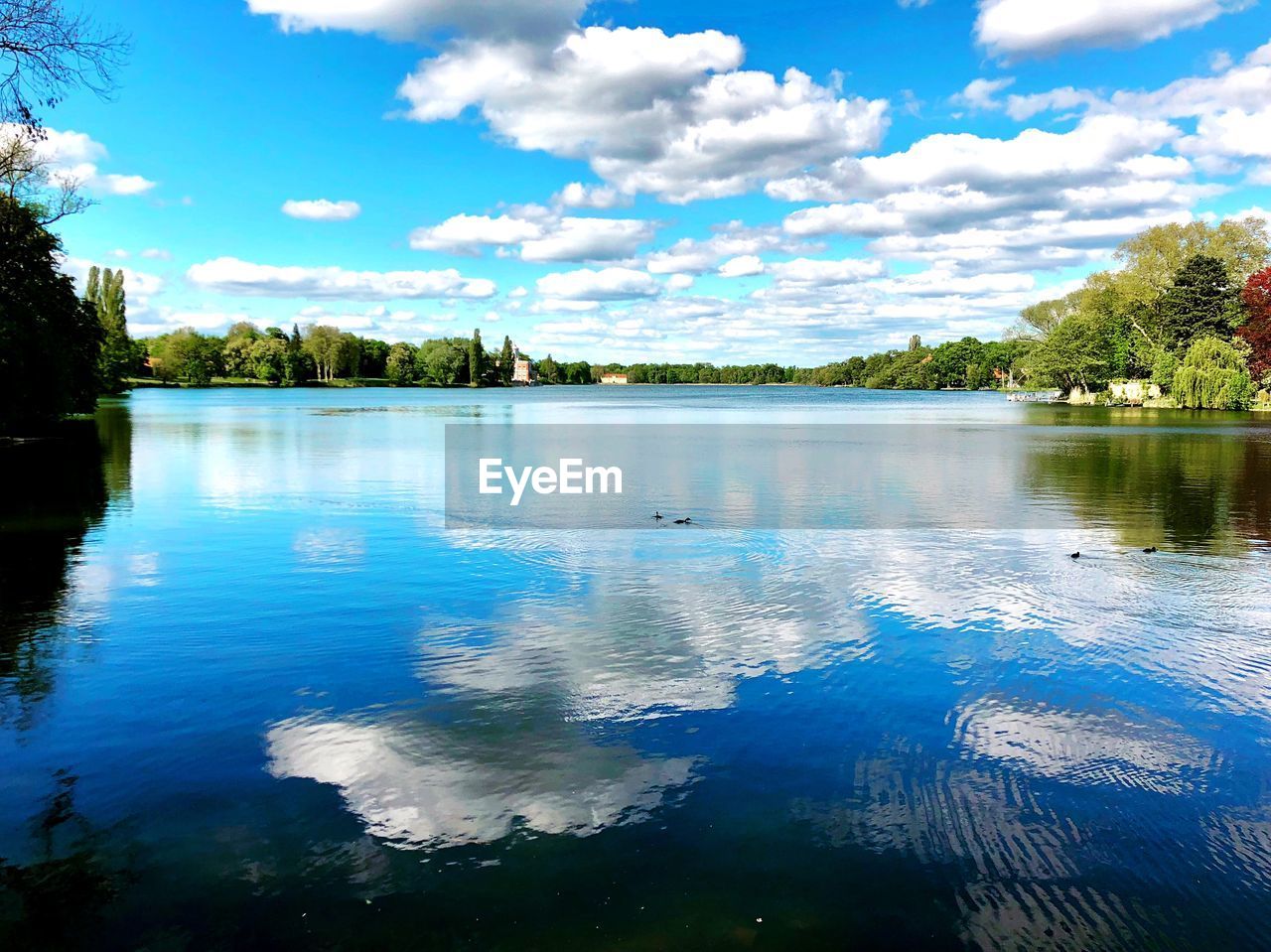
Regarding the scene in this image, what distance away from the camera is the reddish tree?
270 feet

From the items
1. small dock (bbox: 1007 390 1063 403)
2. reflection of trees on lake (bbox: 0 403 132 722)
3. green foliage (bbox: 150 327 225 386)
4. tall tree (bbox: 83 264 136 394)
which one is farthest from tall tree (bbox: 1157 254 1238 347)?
green foliage (bbox: 150 327 225 386)

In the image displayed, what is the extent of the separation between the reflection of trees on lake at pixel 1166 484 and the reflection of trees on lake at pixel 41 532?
19.2 meters

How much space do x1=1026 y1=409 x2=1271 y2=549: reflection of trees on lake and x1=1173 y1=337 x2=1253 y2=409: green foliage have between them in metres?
41.3

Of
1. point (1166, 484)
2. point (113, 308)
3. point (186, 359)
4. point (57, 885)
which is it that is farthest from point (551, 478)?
point (186, 359)

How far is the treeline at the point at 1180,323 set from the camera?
277 feet

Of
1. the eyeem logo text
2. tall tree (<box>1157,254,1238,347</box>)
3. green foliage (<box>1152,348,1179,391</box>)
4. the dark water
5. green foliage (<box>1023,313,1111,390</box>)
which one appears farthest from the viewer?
green foliage (<box>1023,313,1111,390</box>)

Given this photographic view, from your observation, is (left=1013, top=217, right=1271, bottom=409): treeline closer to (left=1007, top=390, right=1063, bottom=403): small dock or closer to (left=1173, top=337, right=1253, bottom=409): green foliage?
(left=1173, top=337, right=1253, bottom=409): green foliage

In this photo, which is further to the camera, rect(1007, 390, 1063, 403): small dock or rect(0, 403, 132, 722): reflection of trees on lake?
rect(1007, 390, 1063, 403): small dock

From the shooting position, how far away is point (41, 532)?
18.2 meters

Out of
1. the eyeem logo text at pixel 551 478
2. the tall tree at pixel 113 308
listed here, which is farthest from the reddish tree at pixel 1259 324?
the tall tree at pixel 113 308

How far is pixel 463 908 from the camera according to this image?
5195 mm

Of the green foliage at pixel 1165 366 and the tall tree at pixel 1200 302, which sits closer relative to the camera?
the tall tree at pixel 1200 302

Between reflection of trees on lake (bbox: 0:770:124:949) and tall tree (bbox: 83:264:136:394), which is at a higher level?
tall tree (bbox: 83:264:136:394)

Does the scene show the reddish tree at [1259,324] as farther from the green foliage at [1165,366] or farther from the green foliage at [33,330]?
the green foliage at [33,330]
